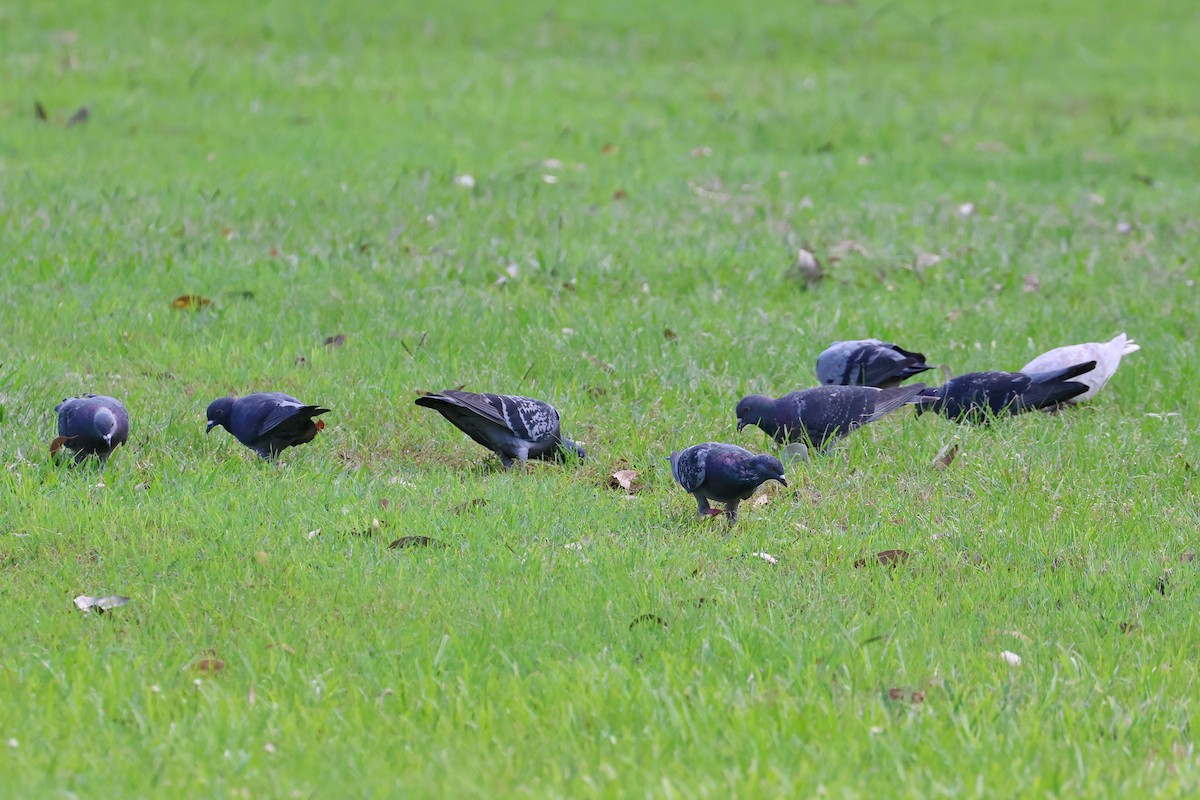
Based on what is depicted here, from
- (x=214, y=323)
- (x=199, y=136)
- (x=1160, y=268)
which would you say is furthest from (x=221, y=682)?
(x=199, y=136)

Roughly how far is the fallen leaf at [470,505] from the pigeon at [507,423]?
0.43m

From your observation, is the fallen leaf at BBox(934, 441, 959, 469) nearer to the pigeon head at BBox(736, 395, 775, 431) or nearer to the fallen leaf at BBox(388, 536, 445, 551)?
the pigeon head at BBox(736, 395, 775, 431)

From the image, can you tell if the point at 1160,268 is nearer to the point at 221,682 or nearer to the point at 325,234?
the point at 325,234

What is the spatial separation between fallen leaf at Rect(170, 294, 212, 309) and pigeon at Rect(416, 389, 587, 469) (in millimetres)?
2797

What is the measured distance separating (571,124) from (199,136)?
3787 millimetres

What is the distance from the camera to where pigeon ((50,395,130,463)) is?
5199 mm

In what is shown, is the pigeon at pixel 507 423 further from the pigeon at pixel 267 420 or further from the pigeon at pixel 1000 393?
the pigeon at pixel 1000 393

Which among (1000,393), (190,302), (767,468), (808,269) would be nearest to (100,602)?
(767,468)

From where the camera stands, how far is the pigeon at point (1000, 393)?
6438 millimetres

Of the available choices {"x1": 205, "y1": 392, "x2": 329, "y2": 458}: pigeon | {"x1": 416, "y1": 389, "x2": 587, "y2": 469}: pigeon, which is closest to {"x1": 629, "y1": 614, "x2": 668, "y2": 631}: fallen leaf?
{"x1": 416, "y1": 389, "x2": 587, "y2": 469}: pigeon

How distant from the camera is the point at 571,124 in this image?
45.4ft

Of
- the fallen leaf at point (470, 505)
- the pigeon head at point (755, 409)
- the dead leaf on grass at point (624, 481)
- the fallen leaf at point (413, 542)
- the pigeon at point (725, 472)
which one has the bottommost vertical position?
the dead leaf on grass at point (624, 481)

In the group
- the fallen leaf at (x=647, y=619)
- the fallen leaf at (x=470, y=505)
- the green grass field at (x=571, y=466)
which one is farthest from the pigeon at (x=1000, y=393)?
the fallen leaf at (x=647, y=619)

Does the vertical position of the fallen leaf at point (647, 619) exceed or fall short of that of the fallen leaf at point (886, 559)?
it exceeds it
